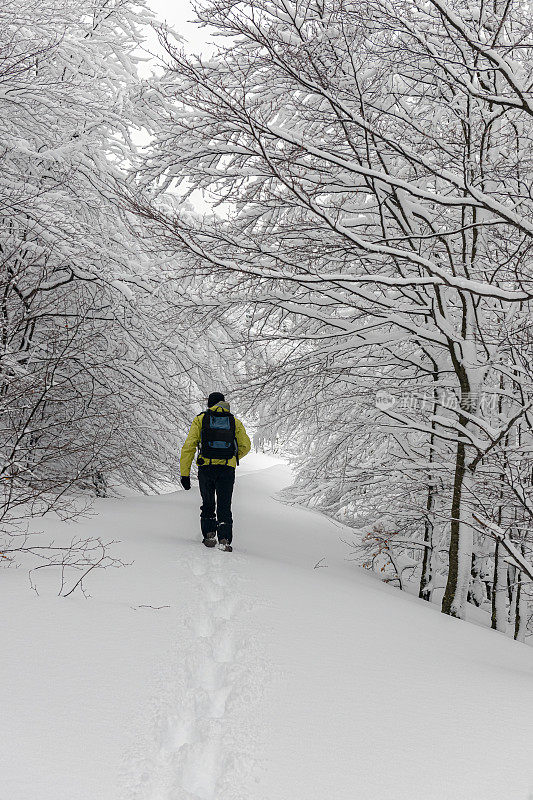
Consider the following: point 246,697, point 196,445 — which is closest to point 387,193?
point 196,445

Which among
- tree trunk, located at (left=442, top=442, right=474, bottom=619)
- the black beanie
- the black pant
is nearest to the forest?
tree trunk, located at (left=442, top=442, right=474, bottom=619)

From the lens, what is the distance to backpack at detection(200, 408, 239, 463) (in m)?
6.47

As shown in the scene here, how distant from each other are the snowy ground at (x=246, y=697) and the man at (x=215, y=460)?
1.42m

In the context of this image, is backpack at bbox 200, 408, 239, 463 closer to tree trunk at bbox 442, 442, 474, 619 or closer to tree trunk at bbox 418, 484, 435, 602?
tree trunk at bbox 442, 442, 474, 619

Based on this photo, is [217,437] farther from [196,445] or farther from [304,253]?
[304,253]

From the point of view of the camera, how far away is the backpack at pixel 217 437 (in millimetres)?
6473

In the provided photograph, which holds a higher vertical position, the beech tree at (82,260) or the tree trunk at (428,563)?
the beech tree at (82,260)

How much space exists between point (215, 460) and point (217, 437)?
0.25 meters

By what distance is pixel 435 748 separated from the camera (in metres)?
2.60

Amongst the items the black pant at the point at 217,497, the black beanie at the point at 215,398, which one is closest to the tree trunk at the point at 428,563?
the black pant at the point at 217,497

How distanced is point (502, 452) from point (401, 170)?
3.71 meters

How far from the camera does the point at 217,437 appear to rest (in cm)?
648

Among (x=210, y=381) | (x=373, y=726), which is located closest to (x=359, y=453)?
(x=210, y=381)

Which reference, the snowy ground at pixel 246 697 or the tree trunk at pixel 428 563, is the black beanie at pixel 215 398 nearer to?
the snowy ground at pixel 246 697
